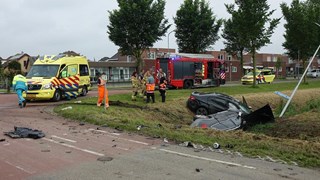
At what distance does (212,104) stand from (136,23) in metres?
21.0

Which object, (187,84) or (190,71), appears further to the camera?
(190,71)

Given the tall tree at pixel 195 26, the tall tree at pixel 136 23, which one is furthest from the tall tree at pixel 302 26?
the tall tree at pixel 136 23

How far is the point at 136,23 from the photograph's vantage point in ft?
123

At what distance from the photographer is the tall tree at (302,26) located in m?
37.0

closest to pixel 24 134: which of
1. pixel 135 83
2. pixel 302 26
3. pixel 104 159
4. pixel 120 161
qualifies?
pixel 104 159

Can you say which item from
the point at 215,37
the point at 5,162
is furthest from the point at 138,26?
the point at 5,162

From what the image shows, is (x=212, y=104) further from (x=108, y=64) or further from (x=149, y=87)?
(x=108, y=64)

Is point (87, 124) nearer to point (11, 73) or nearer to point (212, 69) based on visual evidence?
point (212, 69)

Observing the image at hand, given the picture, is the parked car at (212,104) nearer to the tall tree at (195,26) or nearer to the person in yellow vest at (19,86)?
the person in yellow vest at (19,86)

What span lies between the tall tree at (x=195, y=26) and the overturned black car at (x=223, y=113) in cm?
2571

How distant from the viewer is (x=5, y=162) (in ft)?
23.6

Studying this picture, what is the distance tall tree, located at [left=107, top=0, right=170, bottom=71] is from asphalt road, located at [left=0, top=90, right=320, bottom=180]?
27906 millimetres

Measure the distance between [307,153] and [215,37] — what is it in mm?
38529

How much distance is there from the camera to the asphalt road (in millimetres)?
6371
